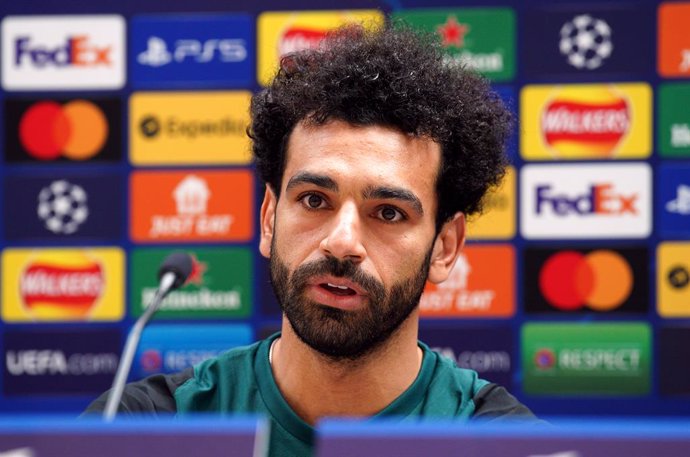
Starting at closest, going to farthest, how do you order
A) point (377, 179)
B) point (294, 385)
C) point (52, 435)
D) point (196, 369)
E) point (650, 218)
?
point (52, 435) → point (377, 179) → point (294, 385) → point (196, 369) → point (650, 218)

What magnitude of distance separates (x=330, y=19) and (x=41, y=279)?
1.31 metres

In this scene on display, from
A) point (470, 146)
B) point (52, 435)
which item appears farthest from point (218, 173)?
point (52, 435)

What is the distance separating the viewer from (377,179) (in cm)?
144

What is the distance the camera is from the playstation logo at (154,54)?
3059mm

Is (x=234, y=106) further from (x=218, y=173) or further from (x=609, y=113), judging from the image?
(x=609, y=113)

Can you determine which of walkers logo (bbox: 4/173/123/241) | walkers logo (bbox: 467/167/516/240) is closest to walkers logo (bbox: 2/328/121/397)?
walkers logo (bbox: 4/173/123/241)

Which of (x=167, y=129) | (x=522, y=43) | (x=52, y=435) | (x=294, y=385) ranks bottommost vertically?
(x=294, y=385)

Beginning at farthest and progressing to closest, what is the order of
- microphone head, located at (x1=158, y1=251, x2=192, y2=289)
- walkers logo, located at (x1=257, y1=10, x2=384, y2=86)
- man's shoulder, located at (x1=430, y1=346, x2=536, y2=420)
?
walkers logo, located at (x1=257, y1=10, x2=384, y2=86), microphone head, located at (x1=158, y1=251, x2=192, y2=289), man's shoulder, located at (x1=430, y1=346, x2=536, y2=420)

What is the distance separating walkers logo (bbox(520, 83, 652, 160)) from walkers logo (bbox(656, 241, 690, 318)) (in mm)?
319

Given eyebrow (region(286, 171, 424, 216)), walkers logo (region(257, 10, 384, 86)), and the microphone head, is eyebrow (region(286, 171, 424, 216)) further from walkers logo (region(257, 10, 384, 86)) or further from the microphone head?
walkers logo (region(257, 10, 384, 86))

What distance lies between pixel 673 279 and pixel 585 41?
32.5 inches

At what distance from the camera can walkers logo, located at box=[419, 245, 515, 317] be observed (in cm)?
294

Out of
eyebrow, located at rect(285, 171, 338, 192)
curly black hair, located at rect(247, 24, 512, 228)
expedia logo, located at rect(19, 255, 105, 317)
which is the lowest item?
expedia logo, located at rect(19, 255, 105, 317)

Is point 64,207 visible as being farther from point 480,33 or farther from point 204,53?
point 480,33
